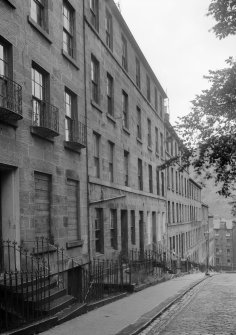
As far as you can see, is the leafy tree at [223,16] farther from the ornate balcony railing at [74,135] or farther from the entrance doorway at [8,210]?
the entrance doorway at [8,210]

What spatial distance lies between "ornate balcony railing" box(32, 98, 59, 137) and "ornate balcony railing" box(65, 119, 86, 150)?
1.29 metres

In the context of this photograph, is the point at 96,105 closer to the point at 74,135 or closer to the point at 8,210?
the point at 74,135

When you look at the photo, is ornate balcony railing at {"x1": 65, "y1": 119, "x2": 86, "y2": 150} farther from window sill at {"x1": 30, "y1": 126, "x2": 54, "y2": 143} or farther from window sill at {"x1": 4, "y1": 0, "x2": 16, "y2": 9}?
window sill at {"x1": 4, "y1": 0, "x2": 16, "y2": 9}

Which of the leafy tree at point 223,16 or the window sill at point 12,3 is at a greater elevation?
the leafy tree at point 223,16

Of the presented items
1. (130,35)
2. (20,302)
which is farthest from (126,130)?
(20,302)

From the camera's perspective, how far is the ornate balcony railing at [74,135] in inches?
627

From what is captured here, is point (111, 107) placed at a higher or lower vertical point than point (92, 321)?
higher

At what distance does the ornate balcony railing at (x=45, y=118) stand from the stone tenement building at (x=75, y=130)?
0.03m

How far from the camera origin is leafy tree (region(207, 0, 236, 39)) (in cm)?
1477

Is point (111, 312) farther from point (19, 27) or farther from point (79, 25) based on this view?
point (79, 25)

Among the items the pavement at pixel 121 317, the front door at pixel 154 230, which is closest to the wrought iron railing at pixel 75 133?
the pavement at pixel 121 317

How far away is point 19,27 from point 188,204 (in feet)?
141

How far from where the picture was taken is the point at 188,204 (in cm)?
5344

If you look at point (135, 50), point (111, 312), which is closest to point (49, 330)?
point (111, 312)
